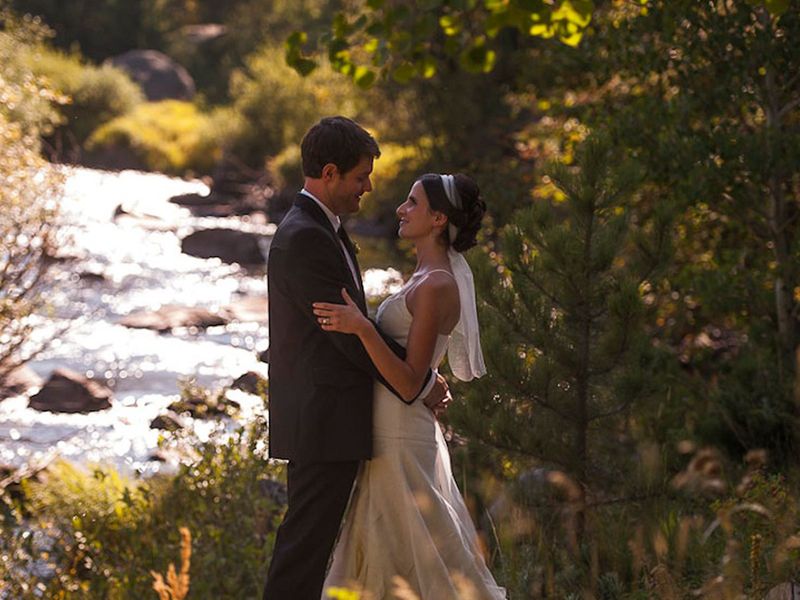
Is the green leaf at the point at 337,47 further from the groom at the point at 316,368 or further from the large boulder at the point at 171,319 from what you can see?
the large boulder at the point at 171,319

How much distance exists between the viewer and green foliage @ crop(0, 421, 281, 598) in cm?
680

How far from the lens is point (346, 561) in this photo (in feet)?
15.1

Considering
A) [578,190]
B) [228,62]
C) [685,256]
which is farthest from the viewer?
[228,62]

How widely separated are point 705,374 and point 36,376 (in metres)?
6.88

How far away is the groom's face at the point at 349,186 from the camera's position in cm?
434

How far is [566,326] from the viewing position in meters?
6.60

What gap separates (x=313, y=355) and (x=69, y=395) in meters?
9.53

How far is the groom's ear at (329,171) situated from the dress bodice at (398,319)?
17.1 inches

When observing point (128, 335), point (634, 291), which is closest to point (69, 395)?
point (128, 335)

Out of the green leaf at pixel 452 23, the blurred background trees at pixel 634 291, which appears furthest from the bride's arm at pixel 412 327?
the green leaf at pixel 452 23

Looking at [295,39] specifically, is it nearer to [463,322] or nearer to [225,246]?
[463,322]

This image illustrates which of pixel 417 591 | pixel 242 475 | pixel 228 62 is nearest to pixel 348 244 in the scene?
pixel 417 591

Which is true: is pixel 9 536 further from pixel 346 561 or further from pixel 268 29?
pixel 268 29

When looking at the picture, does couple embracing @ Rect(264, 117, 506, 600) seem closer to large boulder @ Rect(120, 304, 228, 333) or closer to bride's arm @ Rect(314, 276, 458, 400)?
bride's arm @ Rect(314, 276, 458, 400)
